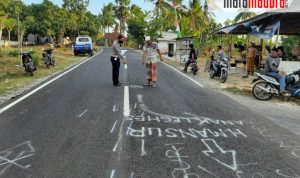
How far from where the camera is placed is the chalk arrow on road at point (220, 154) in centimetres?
568

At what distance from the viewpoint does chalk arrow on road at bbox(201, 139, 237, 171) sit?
5676 millimetres

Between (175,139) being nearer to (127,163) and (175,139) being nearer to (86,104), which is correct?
(127,163)

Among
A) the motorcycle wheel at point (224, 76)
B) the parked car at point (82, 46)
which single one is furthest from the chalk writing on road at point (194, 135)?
the parked car at point (82, 46)

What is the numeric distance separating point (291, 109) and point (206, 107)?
2.69m

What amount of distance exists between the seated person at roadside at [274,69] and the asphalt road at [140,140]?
235cm

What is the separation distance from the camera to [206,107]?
411 inches

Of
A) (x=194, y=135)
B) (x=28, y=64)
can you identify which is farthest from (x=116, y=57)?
(x=194, y=135)

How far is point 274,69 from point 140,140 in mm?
8177

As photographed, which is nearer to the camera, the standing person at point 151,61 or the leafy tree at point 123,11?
the standing person at point 151,61

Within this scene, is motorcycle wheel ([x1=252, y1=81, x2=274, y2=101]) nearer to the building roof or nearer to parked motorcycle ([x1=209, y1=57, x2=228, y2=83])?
the building roof

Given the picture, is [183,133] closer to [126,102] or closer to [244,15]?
[126,102]


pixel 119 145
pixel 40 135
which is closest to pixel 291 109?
pixel 119 145

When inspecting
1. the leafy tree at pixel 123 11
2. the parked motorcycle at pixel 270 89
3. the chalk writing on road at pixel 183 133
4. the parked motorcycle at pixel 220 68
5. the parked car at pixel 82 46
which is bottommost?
the chalk writing on road at pixel 183 133

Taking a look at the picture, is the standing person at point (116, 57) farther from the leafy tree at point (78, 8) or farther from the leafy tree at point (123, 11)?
the leafy tree at point (123, 11)
